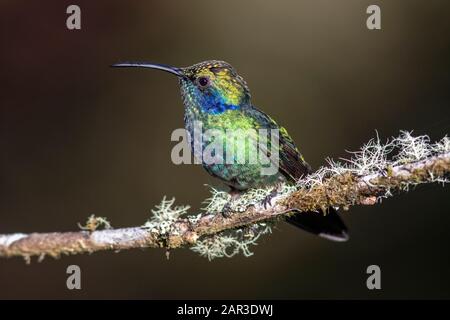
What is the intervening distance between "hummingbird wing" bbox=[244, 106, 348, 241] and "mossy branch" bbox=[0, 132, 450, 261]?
0.46 m

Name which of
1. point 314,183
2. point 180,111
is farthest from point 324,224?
point 180,111

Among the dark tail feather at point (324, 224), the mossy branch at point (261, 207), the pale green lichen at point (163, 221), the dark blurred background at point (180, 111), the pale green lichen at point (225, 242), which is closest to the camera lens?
the mossy branch at point (261, 207)

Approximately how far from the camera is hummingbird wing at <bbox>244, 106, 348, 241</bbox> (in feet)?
13.4

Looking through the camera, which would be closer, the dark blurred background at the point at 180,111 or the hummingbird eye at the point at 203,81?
the hummingbird eye at the point at 203,81

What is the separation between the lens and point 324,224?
165 inches

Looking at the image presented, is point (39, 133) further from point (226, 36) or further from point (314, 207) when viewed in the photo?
point (314, 207)

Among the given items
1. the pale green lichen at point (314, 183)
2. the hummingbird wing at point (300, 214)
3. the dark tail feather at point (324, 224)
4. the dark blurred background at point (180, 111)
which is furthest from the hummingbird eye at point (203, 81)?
the dark blurred background at point (180, 111)

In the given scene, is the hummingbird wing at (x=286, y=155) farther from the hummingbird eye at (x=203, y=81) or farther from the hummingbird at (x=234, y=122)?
the hummingbird eye at (x=203, y=81)

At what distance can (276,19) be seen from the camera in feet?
24.7

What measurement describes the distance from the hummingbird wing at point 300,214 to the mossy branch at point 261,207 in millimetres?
461

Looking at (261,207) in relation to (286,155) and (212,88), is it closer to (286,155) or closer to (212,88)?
(286,155)

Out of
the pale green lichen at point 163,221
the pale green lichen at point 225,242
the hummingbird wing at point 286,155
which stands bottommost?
the pale green lichen at point 225,242

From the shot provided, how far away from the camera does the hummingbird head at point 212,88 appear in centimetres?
404

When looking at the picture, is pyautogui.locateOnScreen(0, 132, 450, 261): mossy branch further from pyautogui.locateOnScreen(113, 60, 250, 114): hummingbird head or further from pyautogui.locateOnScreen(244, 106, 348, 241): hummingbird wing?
pyautogui.locateOnScreen(113, 60, 250, 114): hummingbird head
